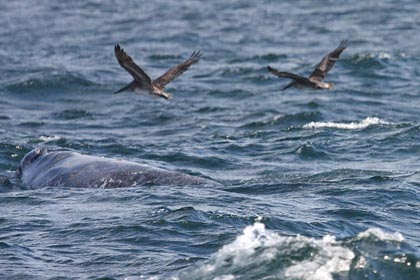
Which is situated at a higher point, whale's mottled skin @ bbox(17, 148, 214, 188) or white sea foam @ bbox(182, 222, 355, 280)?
white sea foam @ bbox(182, 222, 355, 280)

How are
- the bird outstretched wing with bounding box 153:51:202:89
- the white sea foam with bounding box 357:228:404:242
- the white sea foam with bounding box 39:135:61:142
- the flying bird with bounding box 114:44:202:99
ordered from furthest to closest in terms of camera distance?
the white sea foam with bounding box 39:135:61:142 < the bird outstretched wing with bounding box 153:51:202:89 < the flying bird with bounding box 114:44:202:99 < the white sea foam with bounding box 357:228:404:242

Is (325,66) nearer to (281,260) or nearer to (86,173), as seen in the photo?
(86,173)

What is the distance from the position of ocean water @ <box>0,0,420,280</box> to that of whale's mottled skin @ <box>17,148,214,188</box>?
0.26 meters

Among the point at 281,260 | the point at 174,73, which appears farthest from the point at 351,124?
the point at 281,260

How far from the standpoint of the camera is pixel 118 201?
14516 mm

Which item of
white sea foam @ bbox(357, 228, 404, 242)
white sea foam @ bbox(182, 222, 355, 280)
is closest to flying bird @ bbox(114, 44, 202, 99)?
white sea foam @ bbox(357, 228, 404, 242)

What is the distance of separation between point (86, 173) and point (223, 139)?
508 cm

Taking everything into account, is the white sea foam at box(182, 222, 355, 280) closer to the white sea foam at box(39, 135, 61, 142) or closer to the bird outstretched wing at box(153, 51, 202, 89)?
the bird outstretched wing at box(153, 51, 202, 89)

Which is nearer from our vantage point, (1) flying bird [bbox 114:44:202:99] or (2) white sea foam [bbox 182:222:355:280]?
(2) white sea foam [bbox 182:222:355:280]

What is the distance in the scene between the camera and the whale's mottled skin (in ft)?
51.0

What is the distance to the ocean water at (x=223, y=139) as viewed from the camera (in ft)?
37.8

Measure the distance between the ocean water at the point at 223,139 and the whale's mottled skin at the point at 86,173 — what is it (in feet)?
0.85

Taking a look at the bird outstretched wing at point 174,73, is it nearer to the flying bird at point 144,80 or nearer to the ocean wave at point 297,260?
the flying bird at point 144,80

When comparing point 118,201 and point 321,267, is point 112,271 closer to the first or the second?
point 321,267
